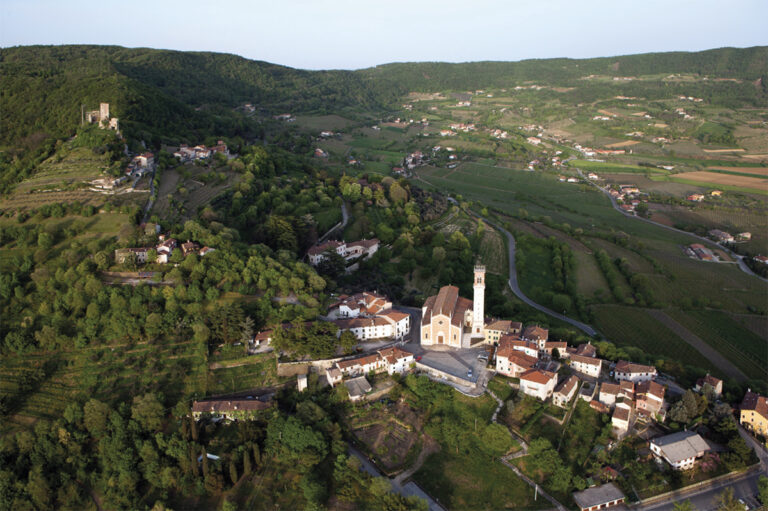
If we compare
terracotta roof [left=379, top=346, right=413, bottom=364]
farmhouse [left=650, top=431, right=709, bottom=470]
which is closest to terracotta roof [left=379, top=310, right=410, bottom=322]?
terracotta roof [left=379, top=346, right=413, bottom=364]

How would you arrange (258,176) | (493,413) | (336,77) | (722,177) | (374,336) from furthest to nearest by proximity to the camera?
1. (336,77)
2. (722,177)
3. (258,176)
4. (374,336)
5. (493,413)

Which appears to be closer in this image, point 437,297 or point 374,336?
point 374,336

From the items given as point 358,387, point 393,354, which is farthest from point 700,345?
point 358,387

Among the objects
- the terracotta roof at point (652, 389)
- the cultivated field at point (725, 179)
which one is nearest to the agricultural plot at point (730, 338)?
the terracotta roof at point (652, 389)

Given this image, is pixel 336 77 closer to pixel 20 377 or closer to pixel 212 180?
pixel 212 180

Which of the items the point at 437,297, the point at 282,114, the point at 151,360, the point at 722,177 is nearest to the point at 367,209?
the point at 437,297

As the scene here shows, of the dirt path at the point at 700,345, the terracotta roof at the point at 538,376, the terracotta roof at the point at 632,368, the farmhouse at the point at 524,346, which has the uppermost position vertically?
the farmhouse at the point at 524,346

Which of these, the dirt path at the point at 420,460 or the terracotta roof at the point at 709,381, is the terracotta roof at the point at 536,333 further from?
the dirt path at the point at 420,460
